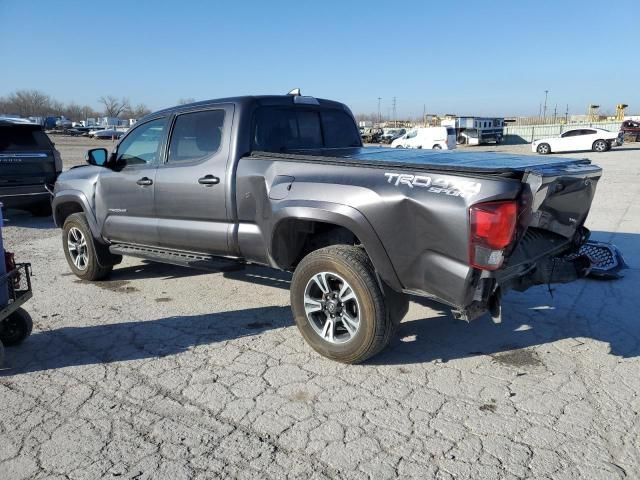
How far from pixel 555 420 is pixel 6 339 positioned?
4121 millimetres

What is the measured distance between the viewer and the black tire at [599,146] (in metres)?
31.5

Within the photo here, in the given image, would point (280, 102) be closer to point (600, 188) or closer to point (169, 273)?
point (169, 273)

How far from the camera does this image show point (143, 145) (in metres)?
5.61

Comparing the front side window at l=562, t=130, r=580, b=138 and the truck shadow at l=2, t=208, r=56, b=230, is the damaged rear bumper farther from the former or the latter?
the front side window at l=562, t=130, r=580, b=138

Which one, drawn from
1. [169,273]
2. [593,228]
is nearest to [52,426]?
[169,273]

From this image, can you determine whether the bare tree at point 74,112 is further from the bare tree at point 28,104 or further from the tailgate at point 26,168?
the tailgate at point 26,168

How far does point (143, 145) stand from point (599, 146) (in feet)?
105

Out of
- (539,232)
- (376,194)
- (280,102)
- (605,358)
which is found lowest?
(605,358)

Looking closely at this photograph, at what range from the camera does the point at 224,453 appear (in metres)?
2.94

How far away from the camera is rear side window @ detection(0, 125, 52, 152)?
9.93m

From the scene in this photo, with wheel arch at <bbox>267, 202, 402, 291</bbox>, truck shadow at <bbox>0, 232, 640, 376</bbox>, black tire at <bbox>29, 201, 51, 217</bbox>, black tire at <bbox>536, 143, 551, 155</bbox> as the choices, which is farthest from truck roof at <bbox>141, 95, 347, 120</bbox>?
black tire at <bbox>536, 143, 551, 155</bbox>

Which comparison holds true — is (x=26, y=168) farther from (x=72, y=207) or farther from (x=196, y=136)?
(x=196, y=136)

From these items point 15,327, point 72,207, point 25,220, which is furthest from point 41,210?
point 15,327

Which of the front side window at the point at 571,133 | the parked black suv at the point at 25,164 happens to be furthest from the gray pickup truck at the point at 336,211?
the front side window at the point at 571,133
